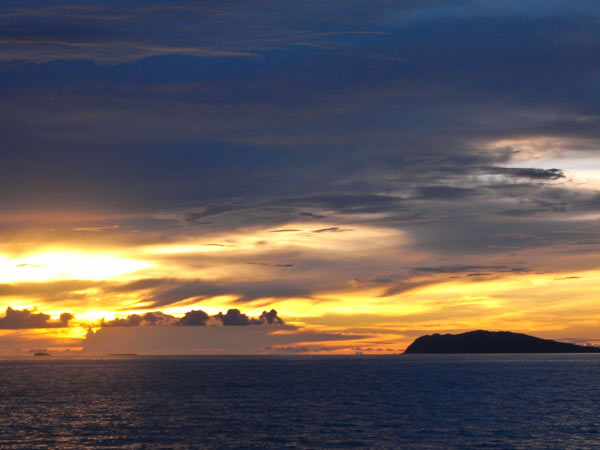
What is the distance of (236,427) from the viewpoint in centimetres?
8438

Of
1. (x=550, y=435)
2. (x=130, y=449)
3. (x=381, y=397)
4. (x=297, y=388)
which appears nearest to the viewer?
(x=130, y=449)

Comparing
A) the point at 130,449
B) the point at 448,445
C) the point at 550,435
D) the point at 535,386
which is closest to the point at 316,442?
the point at 448,445

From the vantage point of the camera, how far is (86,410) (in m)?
105

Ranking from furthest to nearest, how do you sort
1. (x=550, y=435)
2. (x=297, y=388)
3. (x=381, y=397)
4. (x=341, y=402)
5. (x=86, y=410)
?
(x=297, y=388) < (x=381, y=397) < (x=341, y=402) < (x=86, y=410) < (x=550, y=435)

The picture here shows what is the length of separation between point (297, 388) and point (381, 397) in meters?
32.3

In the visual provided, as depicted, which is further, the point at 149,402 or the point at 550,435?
the point at 149,402

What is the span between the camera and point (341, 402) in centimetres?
11606

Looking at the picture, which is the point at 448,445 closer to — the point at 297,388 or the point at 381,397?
the point at 381,397

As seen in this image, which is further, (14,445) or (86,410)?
(86,410)

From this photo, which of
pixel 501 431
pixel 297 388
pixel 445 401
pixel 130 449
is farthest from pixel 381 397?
pixel 130 449

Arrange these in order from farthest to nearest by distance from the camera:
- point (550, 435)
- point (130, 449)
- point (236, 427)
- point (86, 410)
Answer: point (86, 410), point (236, 427), point (550, 435), point (130, 449)

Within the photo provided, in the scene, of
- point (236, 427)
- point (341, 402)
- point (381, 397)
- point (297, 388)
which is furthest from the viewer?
point (297, 388)

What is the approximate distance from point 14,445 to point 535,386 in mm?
117362

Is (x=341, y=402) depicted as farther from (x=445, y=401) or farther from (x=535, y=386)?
(x=535, y=386)
